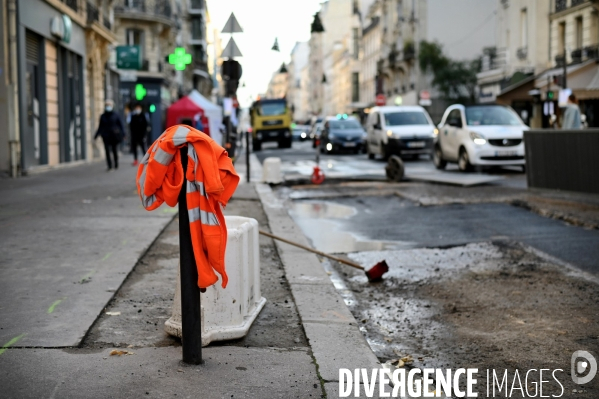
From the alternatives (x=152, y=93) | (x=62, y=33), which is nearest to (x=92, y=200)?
(x=62, y=33)

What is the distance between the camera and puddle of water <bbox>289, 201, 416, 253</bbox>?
8531mm

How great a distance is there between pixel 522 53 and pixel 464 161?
2623 centimetres

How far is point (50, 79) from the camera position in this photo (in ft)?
75.7

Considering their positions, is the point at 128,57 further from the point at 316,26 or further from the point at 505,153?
the point at 505,153

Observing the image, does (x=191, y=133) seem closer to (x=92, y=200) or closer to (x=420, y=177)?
(x=92, y=200)

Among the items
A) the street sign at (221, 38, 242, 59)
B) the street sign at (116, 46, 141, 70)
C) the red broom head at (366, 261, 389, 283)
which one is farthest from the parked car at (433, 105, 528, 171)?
the street sign at (116, 46, 141, 70)

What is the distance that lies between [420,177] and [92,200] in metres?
7.79

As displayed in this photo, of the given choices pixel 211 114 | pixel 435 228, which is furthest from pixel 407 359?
pixel 211 114

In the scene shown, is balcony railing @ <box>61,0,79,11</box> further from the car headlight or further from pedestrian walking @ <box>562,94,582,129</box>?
pedestrian walking @ <box>562,94,582,129</box>

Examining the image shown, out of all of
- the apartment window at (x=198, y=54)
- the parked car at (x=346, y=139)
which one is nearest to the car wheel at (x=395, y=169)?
the parked car at (x=346, y=139)

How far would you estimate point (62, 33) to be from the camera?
76.7ft

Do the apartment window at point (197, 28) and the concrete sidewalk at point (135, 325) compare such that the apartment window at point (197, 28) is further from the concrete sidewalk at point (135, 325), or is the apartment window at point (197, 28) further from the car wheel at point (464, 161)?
the concrete sidewalk at point (135, 325)

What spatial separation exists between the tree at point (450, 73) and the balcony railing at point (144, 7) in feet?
62.7

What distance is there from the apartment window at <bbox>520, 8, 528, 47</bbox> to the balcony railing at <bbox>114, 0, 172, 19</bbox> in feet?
69.0
